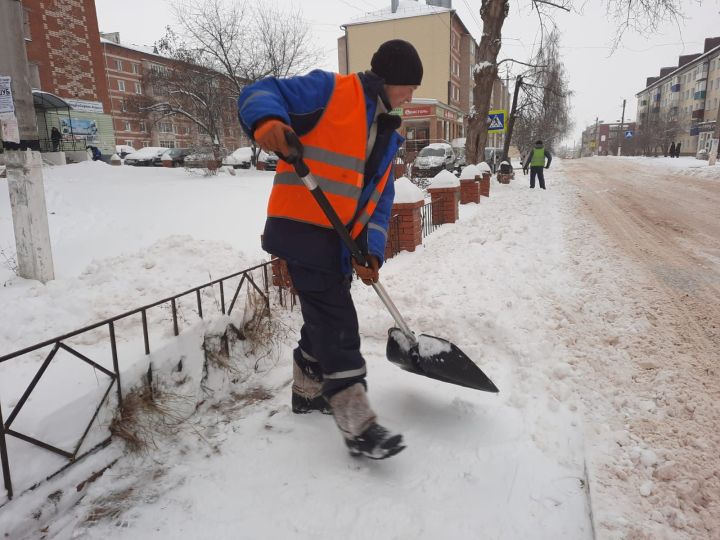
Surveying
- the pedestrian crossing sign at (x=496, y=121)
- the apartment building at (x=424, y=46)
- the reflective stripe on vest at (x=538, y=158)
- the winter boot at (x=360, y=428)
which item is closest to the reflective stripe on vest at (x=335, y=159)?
the winter boot at (x=360, y=428)

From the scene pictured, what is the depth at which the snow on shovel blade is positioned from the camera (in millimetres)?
2447

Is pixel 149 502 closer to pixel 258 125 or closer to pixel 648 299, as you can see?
pixel 258 125

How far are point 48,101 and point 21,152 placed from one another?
19.6 meters

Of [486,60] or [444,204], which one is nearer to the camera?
[444,204]

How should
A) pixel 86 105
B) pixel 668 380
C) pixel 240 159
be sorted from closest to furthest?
pixel 668 380 < pixel 240 159 < pixel 86 105

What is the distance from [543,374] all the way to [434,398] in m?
0.74

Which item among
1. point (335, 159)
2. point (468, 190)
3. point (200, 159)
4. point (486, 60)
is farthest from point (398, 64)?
point (486, 60)

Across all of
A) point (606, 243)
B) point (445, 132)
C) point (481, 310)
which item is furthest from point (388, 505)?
point (445, 132)

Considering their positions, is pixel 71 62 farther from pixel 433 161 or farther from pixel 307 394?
pixel 307 394

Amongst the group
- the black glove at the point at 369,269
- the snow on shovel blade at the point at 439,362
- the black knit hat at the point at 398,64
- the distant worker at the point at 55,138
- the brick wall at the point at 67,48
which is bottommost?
the snow on shovel blade at the point at 439,362

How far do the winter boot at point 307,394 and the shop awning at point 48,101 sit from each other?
21053 mm

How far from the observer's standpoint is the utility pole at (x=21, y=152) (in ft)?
12.4

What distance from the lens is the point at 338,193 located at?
6.90ft

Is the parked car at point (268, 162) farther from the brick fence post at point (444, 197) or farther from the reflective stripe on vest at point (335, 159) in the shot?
the reflective stripe on vest at point (335, 159)
